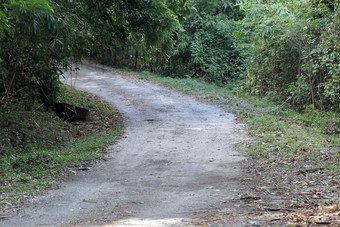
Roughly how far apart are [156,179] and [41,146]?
4.07 meters

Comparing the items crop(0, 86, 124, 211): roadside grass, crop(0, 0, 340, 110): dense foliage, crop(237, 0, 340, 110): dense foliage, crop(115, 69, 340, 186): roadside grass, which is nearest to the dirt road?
crop(0, 86, 124, 211): roadside grass

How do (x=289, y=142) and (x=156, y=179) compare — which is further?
(x=289, y=142)

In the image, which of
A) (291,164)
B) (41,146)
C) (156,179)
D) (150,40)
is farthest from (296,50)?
(156,179)

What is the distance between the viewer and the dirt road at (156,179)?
5.05 m

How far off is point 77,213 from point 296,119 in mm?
9526

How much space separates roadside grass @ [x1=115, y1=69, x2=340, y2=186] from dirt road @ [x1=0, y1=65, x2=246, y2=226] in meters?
0.60

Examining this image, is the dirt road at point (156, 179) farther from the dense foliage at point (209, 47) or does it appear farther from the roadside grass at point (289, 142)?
the dense foliage at point (209, 47)

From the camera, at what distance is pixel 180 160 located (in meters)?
8.55

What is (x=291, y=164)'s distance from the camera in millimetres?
7742

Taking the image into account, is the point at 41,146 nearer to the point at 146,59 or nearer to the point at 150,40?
the point at 150,40

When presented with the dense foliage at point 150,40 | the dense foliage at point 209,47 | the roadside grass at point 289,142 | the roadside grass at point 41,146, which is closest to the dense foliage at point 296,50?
the dense foliage at point 150,40

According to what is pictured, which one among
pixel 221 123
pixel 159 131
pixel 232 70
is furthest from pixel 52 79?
pixel 232 70

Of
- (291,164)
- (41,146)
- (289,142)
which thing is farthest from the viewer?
(41,146)

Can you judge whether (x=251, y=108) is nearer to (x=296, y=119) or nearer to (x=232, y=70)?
(x=296, y=119)
